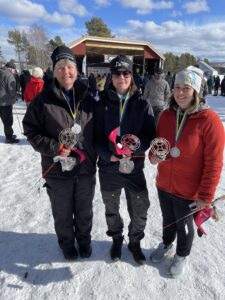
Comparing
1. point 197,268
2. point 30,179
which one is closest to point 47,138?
point 197,268

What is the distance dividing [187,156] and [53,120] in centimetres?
121

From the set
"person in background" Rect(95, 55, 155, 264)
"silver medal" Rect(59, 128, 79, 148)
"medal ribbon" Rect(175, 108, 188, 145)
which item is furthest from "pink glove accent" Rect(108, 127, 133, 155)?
"medal ribbon" Rect(175, 108, 188, 145)

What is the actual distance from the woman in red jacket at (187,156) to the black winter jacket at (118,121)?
13 cm

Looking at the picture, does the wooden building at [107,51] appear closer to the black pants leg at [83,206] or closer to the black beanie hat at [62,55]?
the black beanie hat at [62,55]

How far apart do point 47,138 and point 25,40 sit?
236ft

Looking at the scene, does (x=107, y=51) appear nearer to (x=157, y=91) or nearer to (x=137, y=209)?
(x=157, y=91)

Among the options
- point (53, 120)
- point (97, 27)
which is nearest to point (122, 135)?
point (53, 120)

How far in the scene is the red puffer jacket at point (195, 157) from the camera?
6.56ft

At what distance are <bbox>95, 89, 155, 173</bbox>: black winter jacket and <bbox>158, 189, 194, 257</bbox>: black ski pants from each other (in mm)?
483

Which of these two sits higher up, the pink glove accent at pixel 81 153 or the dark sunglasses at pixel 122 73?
the dark sunglasses at pixel 122 73

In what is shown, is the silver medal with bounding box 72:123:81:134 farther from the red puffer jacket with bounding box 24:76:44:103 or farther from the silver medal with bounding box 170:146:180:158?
the red puffer jacket with bounding box 24:76:44:103

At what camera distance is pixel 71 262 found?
2686mm

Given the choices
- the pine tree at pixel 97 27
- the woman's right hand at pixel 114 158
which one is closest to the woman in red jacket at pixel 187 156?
the woman's right hand at pixel 114 158

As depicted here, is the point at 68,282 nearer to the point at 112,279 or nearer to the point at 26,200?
the point at 112,279
